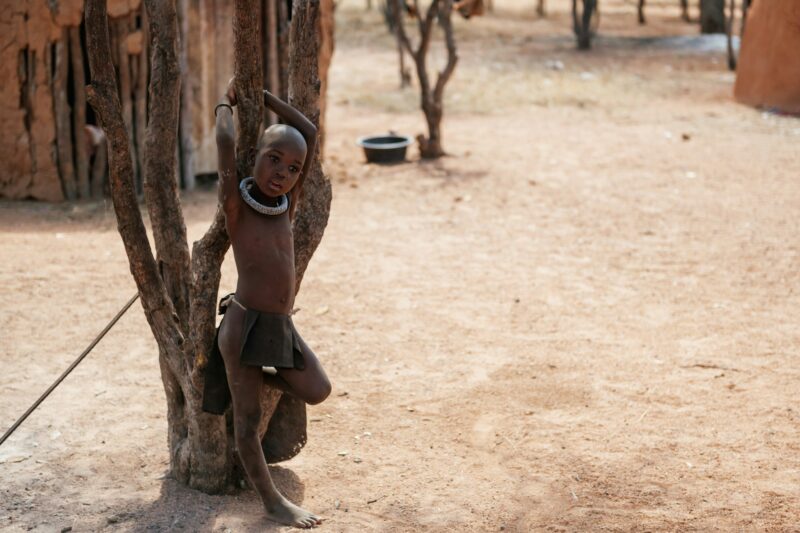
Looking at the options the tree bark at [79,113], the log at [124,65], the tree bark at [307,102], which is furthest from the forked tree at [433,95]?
the tree bark at [307,102]

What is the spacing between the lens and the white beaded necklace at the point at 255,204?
299 cm

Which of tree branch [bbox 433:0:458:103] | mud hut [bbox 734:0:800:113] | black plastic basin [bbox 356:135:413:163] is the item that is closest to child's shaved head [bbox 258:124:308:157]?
black plastic basin [bbox 356:135:413:163]

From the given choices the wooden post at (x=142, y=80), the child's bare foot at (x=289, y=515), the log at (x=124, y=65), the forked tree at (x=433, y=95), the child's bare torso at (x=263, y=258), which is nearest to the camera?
the child's bare torso at (x=263, y=258)

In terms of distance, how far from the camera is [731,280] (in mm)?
5930

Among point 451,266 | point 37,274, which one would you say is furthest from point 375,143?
point 37,274

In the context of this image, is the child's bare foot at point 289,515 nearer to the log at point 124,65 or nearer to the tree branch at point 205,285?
the tree branch at point 205,285

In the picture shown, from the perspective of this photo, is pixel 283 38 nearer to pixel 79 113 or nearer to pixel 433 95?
pixel 433 95

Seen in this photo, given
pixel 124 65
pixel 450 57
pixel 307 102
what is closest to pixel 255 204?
pixel 307 102

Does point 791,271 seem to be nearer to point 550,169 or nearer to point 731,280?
point 731,280

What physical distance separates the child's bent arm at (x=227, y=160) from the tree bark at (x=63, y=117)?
4.86m

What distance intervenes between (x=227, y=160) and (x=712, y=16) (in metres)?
15.6

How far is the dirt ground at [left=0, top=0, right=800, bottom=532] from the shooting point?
11.2 ft

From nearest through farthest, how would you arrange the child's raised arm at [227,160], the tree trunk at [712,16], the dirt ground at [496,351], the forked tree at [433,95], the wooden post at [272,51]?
the child's raised arm at [227,160]
the dirt ground at [496,351]
the wooden post at [272,51]
the forked tree at [433,95]
the tree trunk at [712,16]

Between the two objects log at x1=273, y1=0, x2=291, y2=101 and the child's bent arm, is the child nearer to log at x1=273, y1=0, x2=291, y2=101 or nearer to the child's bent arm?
the child's bent arm
